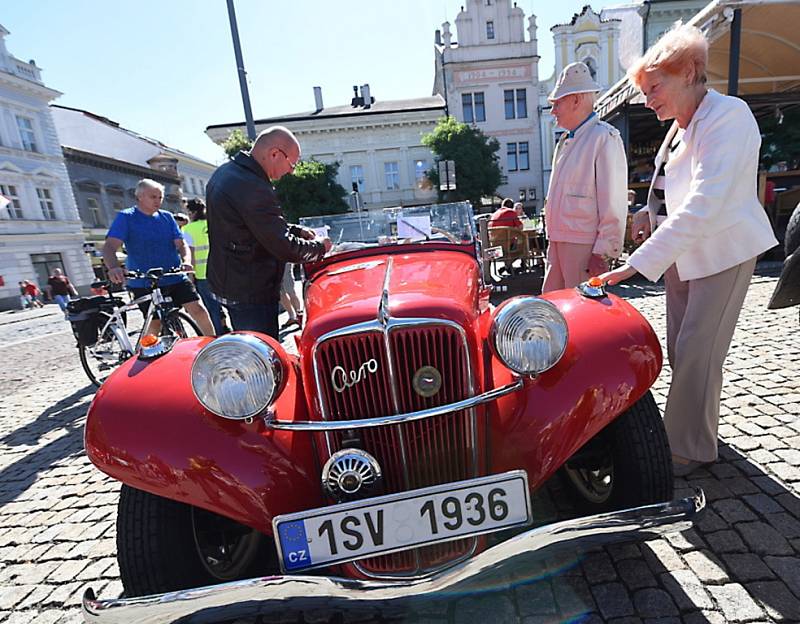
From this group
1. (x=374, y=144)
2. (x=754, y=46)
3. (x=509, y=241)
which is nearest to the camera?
(x=509, y=241)

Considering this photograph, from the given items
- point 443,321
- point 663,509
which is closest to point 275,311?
point 443,321

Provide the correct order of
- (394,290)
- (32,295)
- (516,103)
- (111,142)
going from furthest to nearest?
1. (111,142)
2. (516,103)
3. (32,295)
4. (394,290)

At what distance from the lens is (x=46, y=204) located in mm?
27016

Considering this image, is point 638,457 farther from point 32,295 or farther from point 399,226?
point 32,295

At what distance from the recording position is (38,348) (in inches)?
331

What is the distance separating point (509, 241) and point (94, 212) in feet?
107

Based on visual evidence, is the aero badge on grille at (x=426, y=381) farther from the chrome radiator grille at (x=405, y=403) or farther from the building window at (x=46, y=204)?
the building window at (x=46, y=204)

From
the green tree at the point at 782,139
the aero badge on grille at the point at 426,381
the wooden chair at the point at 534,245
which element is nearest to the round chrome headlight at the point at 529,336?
the aero badge on grille at the point at 426,381

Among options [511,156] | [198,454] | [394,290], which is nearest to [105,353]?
[198,454]

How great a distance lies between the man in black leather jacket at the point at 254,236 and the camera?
98.6 inches

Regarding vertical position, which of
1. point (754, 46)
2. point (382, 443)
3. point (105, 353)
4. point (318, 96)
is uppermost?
point (318, 96)

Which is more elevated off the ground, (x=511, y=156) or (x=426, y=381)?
(x=511, y=156)

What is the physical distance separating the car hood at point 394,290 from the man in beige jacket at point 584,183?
32.5 inches

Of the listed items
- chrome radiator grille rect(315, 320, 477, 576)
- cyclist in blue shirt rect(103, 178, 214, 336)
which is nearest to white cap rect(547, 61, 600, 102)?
chrome radiator grille rect(315, 320, 477, 576)
